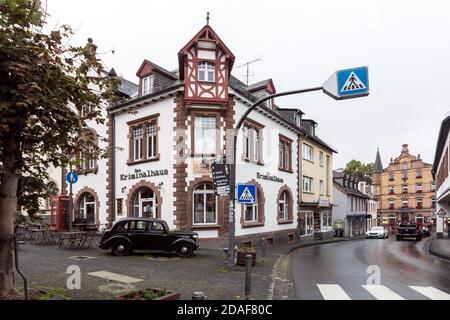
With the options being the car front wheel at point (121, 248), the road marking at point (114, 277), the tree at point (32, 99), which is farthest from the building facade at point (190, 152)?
the tree at point (32, 99)

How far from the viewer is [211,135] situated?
62.4ft

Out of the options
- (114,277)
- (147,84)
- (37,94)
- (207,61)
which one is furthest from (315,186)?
(37,94)

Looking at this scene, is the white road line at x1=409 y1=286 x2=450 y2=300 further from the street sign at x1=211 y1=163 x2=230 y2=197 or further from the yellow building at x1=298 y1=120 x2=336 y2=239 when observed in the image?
the yellow building at x1=298 y1=120 x2=336 y2=239

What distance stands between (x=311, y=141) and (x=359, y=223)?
26.9 metres

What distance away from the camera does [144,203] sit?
20.5 meters

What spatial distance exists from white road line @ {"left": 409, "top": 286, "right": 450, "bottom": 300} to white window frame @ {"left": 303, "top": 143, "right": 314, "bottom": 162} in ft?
67.6

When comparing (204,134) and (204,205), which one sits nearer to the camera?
(204,205)

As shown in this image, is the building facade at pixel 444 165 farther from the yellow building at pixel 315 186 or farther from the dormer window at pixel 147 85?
the dormer window at pixel 147 85

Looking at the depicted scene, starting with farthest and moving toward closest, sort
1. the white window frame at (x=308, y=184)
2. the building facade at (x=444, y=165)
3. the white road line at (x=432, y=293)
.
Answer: the white window frame at (x=308, y=184)
the building facade at (x=444, y=165)
the white road line at (x=432, y=293)

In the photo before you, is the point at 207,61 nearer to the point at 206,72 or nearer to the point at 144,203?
the point at 206,72

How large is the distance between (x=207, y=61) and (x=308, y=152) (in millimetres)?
15437

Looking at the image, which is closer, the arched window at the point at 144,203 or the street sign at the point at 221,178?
the street sign at the point at 221,178

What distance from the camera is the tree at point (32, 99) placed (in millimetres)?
5602
